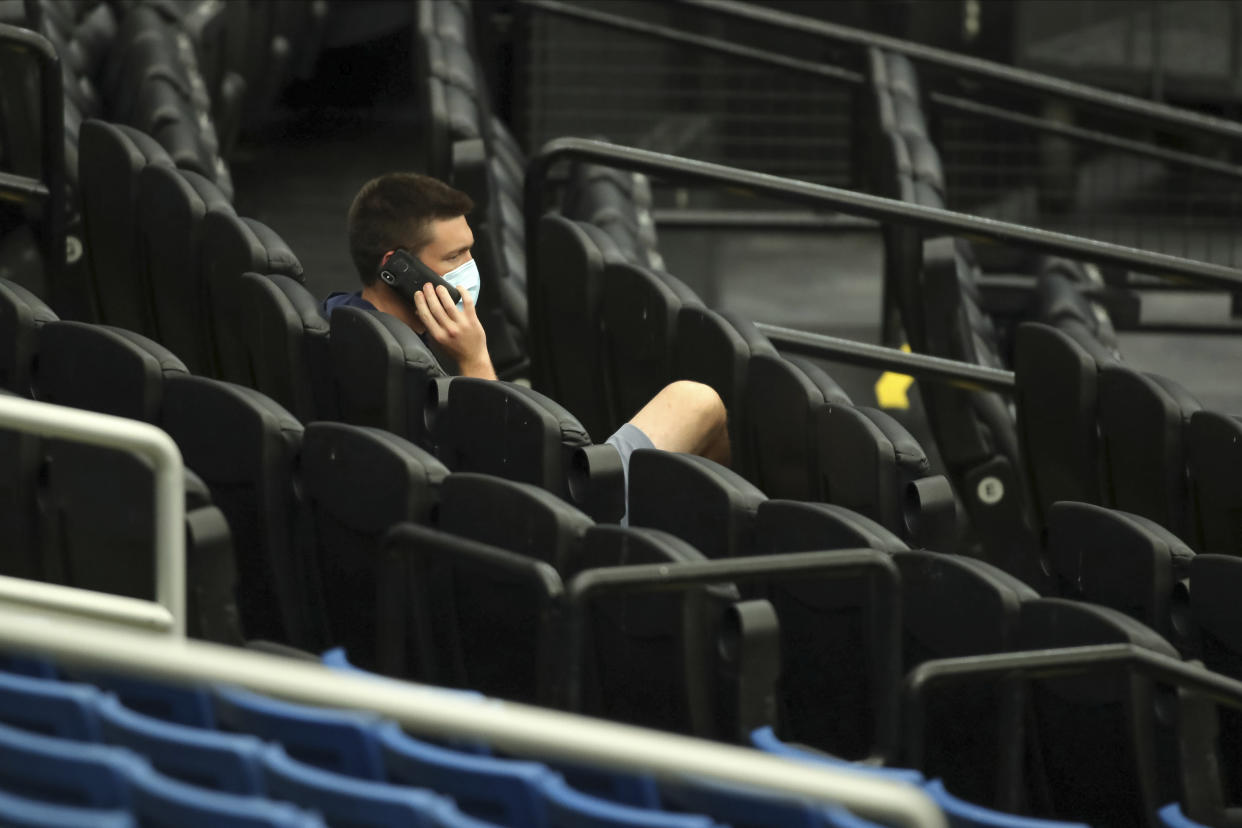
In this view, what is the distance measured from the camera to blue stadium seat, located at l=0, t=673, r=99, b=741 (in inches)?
24.0

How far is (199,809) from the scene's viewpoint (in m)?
0.55

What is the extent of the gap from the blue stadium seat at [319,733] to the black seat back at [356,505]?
23cm

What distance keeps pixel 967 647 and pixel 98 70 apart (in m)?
1.10

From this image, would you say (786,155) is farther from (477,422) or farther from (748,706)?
(748,706)

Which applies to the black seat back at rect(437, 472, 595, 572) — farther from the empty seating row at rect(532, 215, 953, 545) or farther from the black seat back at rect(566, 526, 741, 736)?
the empty seating row at rect(532, 215, 953, 545)

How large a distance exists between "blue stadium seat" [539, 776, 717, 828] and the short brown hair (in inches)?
26.8

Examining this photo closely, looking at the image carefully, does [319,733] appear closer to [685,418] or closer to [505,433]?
[505,433]

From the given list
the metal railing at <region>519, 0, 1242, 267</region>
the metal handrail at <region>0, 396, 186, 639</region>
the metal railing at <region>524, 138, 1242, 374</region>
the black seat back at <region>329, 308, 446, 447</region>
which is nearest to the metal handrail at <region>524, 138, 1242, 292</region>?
the metal railing at <region>524, 138, 1242, 374</region>

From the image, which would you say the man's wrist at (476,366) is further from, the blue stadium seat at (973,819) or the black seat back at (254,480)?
the blue stadium seat at (973,819)

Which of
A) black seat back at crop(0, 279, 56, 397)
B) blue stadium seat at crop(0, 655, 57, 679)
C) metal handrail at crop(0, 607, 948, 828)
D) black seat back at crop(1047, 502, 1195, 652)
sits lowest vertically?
black seat back at crop(1047, 502, 1195, 652)

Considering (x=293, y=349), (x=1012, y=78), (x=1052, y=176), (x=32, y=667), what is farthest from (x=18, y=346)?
(x=1052, y=176)

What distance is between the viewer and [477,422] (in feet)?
3.19

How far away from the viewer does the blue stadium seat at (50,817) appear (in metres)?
0.56

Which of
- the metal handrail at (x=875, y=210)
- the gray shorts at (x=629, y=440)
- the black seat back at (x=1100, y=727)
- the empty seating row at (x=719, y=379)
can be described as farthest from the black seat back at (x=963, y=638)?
the metal handrail at (x=875, y=210)
